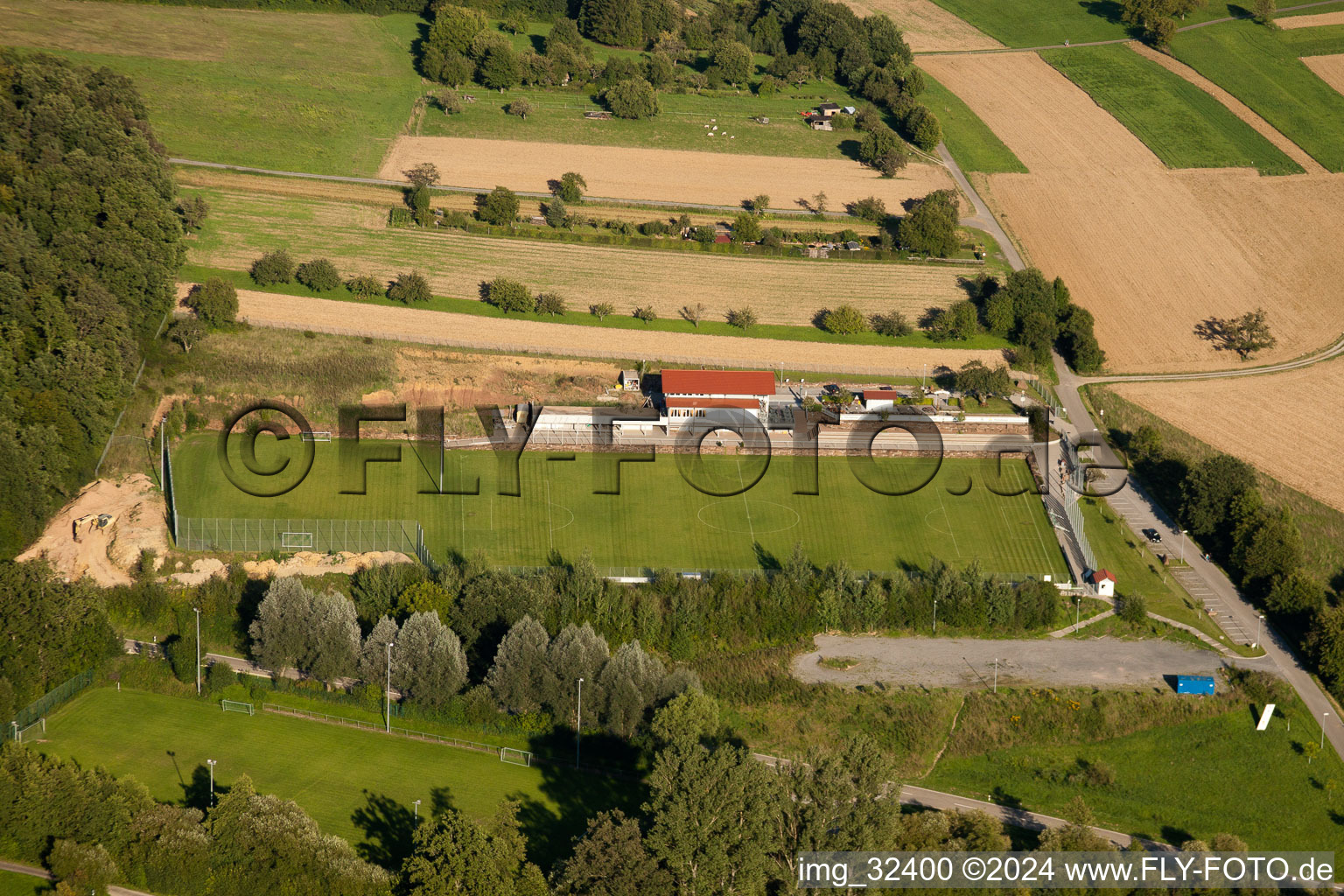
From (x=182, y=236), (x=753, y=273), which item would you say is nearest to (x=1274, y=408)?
(x=753, y=273)

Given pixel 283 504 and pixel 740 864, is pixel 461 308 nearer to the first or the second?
pixel 283 504

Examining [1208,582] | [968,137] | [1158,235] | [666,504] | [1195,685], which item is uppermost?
[968,137]

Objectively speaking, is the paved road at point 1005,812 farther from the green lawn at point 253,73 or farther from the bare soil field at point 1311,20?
the bare soil field at point 1311,20

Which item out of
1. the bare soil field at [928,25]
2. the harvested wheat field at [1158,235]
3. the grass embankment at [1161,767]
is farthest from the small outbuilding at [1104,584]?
the bare soil field at [928,25]

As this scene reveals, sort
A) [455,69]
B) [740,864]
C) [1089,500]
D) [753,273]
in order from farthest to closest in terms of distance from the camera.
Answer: [455,69], [753,273], [1089,500], [740,864]

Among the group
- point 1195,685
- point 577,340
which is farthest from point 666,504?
point 1195,685

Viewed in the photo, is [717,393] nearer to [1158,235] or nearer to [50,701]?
[50,701]
